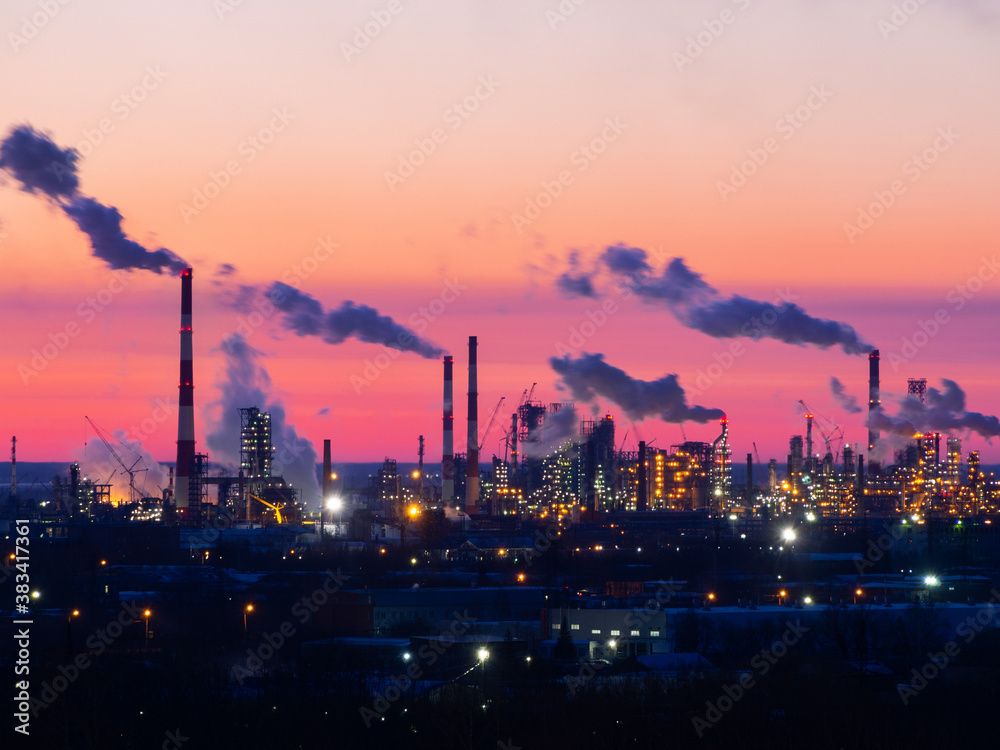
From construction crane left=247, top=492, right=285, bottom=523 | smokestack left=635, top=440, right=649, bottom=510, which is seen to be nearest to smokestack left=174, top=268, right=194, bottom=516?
construction crane left=247, top=492, right=285, bottom=523

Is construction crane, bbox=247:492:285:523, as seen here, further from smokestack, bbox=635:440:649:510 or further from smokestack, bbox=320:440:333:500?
smokestack, bbox=635:440:649:510

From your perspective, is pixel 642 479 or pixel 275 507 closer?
pixel 275 507

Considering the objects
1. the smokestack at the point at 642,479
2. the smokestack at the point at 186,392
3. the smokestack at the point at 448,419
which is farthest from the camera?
the smokestack at the point at 642,479

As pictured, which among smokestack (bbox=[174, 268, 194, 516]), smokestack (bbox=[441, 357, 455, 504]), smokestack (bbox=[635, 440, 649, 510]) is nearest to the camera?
smokestack (bbox=[174, 268, 194, 516])

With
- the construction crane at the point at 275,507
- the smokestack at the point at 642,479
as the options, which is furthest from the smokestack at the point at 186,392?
the smokestack at the point at 642,479

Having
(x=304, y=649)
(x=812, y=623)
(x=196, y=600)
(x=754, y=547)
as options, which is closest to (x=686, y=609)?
(x=812, y=623)

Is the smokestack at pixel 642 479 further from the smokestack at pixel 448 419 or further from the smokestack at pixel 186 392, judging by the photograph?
the smokestack at pixel 186 392

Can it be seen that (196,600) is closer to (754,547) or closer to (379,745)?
(379,745)

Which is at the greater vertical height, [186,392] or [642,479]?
[186,392]

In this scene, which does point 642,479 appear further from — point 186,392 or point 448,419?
point 186,392

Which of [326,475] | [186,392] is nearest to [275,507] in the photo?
[326,475]

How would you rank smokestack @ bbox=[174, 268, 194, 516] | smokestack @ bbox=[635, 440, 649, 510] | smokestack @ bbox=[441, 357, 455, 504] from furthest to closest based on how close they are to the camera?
smokestack @ bbox=[635, 440, 649, 510]
smokestack @ bbox=[441, 357, 455, 504]
smokestack @ bbox=[174, 268, 194, 516]

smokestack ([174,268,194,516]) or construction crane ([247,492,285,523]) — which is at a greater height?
smokestack ([174,268,194,516])

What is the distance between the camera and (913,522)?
2181 inches
